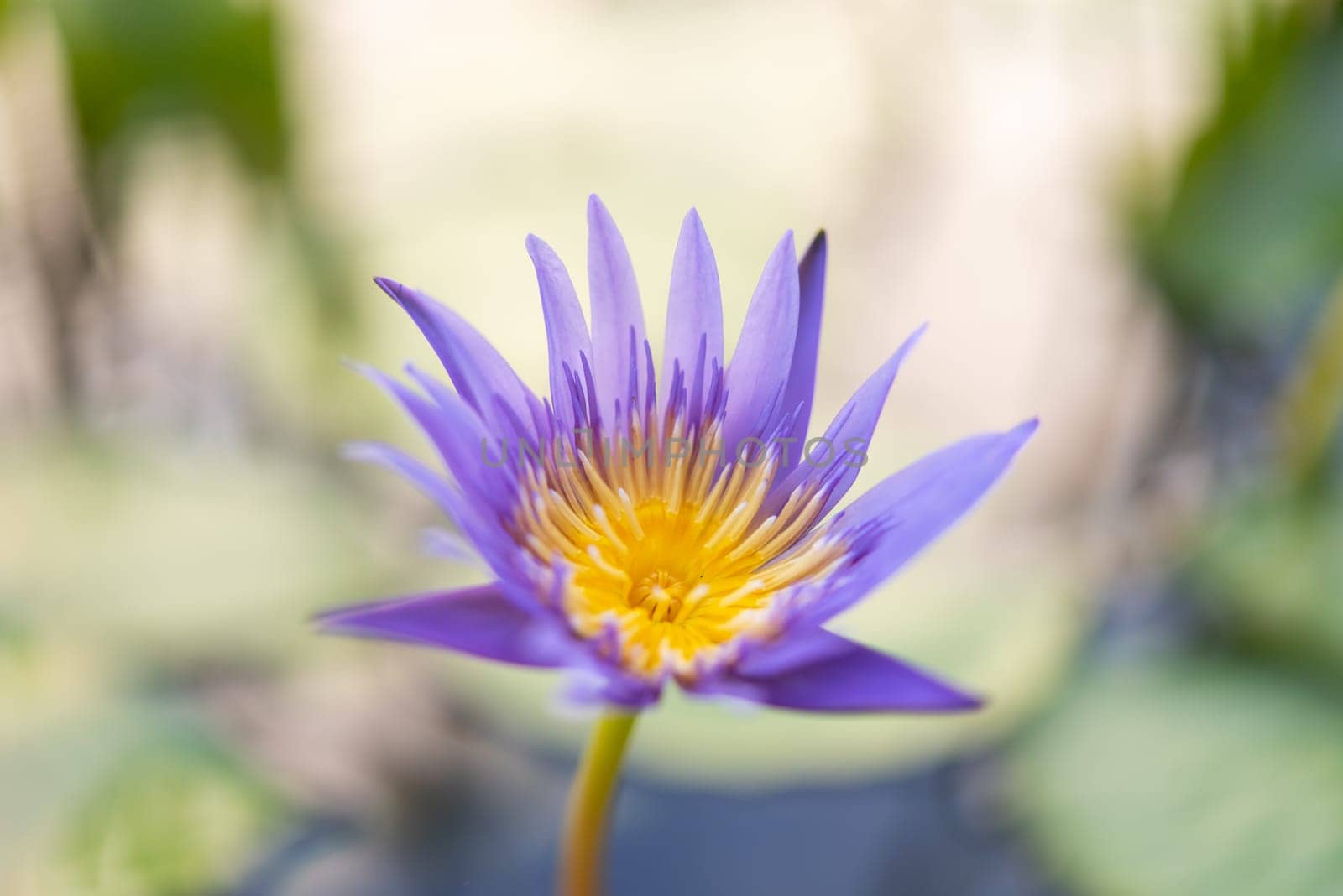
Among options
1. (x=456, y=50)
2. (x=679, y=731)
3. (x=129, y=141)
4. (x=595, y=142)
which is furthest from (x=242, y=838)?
(x=456, y=50)

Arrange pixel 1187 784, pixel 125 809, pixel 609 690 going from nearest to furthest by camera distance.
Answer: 1. pixel 609 690
2. pixel 125 809
3. pixel 1187 784

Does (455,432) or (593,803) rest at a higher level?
(455,432)

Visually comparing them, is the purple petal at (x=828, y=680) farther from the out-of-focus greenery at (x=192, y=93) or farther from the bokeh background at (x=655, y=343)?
the out-of-focus greenery at (x=192, y=93)

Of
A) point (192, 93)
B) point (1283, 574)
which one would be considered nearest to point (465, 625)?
point (1283, 574)

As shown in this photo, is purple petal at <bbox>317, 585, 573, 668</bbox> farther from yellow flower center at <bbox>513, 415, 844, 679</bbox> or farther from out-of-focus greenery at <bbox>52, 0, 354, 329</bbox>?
out-of-focus greenery at <bbox>52, 0, 354, 329</bbox>

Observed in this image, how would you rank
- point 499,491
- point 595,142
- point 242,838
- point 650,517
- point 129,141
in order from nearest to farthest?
point 499,491, point 650,517, point 242,838, point 129,141, point 595,142

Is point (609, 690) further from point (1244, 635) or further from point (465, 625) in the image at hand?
point (1244, 635)

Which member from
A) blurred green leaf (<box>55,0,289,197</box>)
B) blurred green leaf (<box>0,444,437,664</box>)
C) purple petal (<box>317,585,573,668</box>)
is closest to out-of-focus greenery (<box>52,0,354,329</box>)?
blurred green leaf (<box>55,0,289,197</box>)

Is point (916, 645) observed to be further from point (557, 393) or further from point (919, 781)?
point (557, 393)
